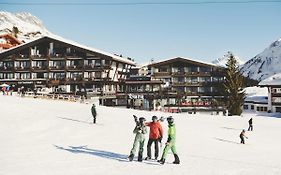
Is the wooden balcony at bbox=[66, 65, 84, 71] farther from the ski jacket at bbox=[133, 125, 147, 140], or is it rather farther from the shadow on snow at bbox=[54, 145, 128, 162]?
the ski jacket at bbox=[133, 125, 147, 140]

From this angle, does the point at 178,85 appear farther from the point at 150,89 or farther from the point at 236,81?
the point at 236,81

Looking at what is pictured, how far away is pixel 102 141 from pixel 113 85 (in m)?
48.7

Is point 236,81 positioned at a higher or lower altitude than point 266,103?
higher

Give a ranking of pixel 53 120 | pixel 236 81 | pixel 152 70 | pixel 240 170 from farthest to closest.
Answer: pixel 152 70, pixel 236 81, pixel 53 120, pixel 240 170

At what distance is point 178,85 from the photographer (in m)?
64.6

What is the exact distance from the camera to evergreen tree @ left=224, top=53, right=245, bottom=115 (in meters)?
52.1

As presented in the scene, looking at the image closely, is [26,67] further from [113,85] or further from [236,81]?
[236,81]

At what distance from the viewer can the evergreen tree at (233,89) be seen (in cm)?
5212

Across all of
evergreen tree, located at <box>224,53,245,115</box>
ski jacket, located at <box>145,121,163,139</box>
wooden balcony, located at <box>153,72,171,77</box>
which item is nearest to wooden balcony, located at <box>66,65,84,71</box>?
wooden balcony, located at <box>153,72,171,77</box>

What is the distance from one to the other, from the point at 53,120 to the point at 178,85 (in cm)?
4265

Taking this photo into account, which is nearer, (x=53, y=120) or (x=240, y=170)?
(x=240, y=170)

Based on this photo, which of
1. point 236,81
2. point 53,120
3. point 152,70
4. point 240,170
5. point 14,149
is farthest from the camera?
point 152,70

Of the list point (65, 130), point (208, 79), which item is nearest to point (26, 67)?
point (208, 79)

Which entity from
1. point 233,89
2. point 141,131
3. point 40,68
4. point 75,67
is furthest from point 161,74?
point 141,131
